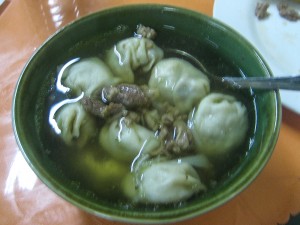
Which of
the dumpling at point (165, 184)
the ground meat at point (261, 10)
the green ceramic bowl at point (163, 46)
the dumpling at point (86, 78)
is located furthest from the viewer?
the ground meat at point (261, 10)

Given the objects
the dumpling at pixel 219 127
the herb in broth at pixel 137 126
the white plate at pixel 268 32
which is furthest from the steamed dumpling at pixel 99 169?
the white plate at pixel 268 32

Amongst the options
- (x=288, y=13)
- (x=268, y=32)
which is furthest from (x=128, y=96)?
(x=288, y=13)

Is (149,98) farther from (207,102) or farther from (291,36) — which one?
(291,36)

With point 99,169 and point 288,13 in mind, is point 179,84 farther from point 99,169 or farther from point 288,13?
point 288,13

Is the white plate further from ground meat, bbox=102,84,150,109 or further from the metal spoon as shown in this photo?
ground meat, bbox=102,84,150,109

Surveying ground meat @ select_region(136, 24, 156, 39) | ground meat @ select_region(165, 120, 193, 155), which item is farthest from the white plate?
ground meat @ select_region(165, 120, 193, 155)

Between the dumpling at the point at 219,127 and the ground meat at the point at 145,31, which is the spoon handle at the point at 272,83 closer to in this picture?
the dumpling at the point at 219,127
